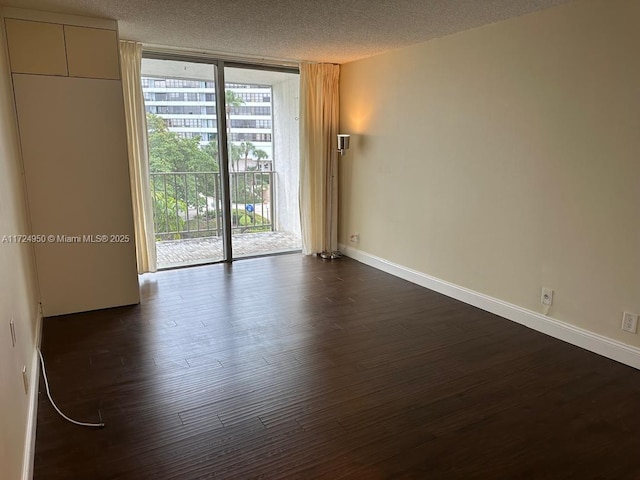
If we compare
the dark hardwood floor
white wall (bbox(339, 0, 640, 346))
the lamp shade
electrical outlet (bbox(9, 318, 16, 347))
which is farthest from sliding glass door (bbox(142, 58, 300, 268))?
electrical outlet (bbox(9, 318, 16, 347))

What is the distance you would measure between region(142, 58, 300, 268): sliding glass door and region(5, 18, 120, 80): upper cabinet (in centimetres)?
117

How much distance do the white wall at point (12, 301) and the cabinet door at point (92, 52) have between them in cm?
43

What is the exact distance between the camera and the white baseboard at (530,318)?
2871 millimetres

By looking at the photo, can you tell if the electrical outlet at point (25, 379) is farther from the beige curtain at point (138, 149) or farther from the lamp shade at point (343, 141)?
the lamp shade at point (343, 141)

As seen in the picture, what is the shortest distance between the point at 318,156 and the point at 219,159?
1209 mm

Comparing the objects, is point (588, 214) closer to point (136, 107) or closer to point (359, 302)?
point (359, 302)

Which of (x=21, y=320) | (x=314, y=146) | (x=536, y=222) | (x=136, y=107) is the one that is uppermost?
(x=136, y=107)

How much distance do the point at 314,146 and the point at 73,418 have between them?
397 cm

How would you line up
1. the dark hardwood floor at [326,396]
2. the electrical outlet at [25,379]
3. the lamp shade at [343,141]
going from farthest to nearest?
the lamp shade at [343,141], the electrical outlet at [25,379], the dark hardwood floor at [326,396]

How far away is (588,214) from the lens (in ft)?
9.71

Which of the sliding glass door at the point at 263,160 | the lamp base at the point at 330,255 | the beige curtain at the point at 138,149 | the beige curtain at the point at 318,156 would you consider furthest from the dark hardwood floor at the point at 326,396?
the sliding glass door at the point at 263,160

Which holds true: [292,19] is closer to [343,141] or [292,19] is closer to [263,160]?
[343,141]

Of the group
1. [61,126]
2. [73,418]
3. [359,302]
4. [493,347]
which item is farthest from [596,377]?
[61,126]

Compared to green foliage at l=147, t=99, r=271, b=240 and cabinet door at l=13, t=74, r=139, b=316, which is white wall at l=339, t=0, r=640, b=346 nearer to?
green foliage at l=147, t=99, r=271, b=240
